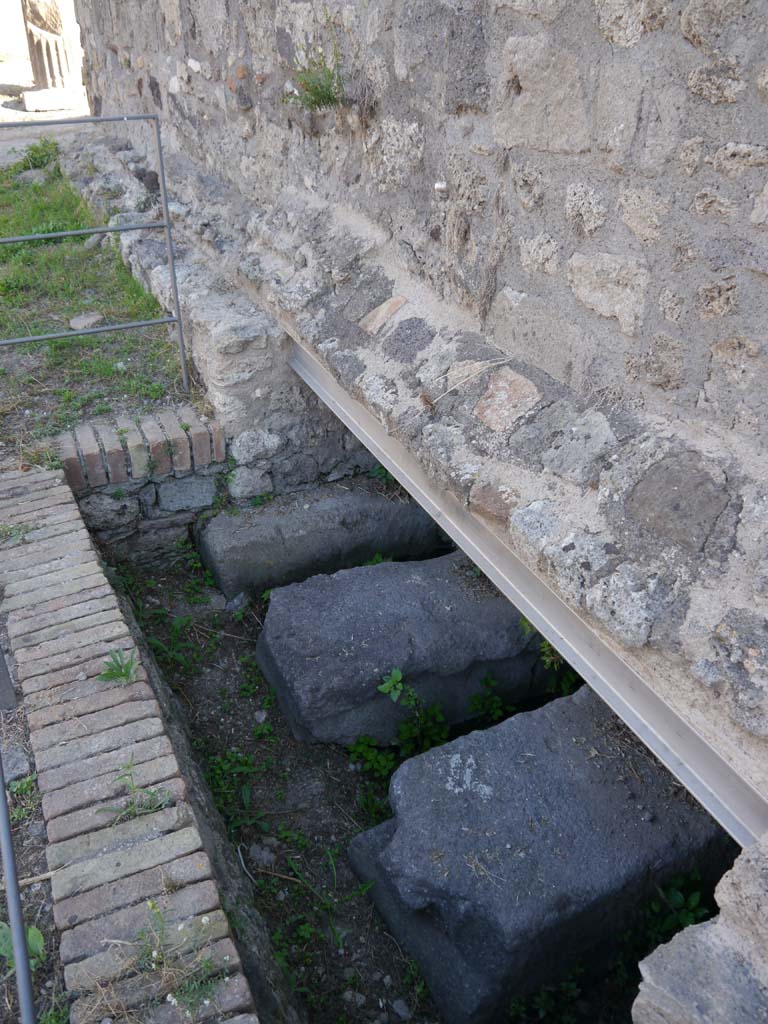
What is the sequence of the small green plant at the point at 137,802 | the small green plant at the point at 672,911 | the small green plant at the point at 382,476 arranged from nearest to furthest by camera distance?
1. the small green plant at the point at 137,802
2. the small green plant at the point at 672,911
3. the small green plant at the point at 382,476

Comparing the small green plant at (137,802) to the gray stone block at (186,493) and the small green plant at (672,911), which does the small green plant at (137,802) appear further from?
the gray stone block at (186,493)

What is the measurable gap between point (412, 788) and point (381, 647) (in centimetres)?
Answer: 62

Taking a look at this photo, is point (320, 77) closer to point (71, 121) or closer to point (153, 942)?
point (71, 121)

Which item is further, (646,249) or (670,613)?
(646,249)

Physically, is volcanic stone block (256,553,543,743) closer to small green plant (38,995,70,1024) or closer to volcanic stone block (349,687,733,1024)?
volcanic stone block (349,687,733,1024)

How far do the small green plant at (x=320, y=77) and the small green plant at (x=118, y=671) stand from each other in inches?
78.1

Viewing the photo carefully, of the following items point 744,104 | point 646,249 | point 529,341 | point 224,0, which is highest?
point 224,0

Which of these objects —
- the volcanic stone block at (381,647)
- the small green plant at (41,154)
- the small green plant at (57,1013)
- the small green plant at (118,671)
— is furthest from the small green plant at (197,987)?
the small green plant at (41,154)

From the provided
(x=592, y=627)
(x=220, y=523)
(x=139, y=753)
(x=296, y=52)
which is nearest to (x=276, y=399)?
(x=220, y=523)

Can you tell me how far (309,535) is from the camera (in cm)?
355

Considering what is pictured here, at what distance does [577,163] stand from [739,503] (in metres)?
0.90

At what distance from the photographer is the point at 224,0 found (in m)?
3.47

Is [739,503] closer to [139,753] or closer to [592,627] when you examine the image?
[592,627]

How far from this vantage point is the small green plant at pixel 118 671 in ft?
7.25
